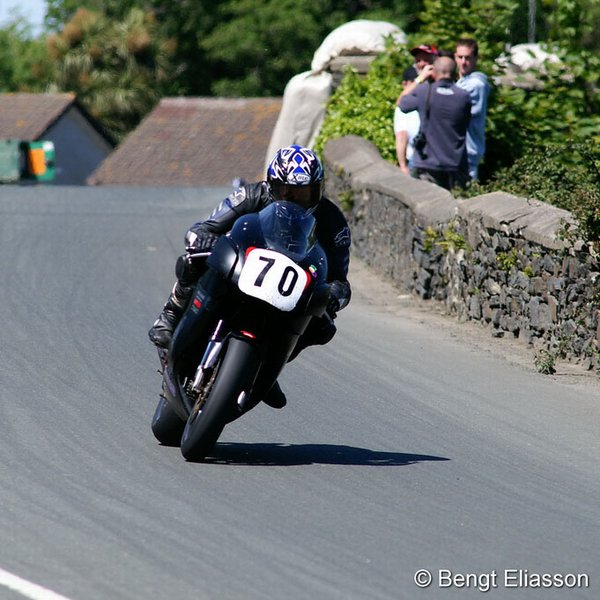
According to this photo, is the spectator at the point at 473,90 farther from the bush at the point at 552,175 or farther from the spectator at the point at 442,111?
the bush at the point at 552,175

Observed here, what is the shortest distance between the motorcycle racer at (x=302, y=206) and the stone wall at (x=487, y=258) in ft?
11.5

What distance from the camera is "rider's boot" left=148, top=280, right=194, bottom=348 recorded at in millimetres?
7684

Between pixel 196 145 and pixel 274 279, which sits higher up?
pixel 274 279

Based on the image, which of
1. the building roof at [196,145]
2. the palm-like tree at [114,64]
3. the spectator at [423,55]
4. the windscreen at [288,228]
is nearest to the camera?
the windscreen at [288,228]

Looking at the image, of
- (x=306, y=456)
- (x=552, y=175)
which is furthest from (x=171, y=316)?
(x=552, y=175)

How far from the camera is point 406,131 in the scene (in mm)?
15672

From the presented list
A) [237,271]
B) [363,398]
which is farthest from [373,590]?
[363,398]

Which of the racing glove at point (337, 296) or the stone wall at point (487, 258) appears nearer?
the racing glove at point (337, 296)

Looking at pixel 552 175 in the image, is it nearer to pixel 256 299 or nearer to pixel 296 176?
pixel 296 176

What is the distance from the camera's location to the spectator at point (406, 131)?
1545cm

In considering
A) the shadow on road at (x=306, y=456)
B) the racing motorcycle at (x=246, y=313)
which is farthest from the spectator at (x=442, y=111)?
the racing motorcycle at (x=246, y=313)

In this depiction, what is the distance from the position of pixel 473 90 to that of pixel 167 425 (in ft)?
26.5

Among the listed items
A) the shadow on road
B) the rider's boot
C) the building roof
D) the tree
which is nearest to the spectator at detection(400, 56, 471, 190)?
the shadow on road

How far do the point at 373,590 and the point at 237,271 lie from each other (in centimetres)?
216
